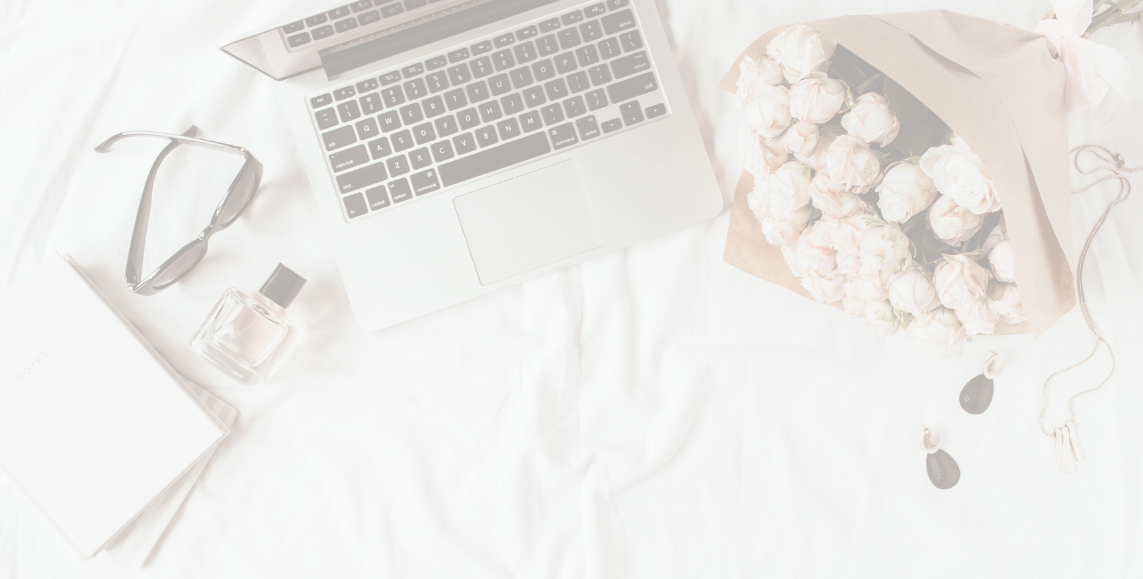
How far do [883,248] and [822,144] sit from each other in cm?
9

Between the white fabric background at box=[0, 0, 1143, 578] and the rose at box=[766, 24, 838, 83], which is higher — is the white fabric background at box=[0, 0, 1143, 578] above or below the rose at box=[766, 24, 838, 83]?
below

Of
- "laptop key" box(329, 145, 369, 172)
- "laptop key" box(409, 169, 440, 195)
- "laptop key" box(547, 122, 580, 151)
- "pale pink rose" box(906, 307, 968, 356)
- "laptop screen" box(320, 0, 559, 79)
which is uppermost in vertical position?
"laptop screen" box(320, 0, 559, 79)

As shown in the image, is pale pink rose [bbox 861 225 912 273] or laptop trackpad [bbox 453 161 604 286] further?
laptop trackpad [bbox 453 161 604 286]

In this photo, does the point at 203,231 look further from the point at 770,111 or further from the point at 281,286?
the point at 770,111

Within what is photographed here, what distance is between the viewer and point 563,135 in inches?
25.0

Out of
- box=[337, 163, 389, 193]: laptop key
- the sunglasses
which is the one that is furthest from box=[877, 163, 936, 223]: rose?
the sunglasses

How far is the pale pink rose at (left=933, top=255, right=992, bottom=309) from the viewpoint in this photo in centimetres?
41

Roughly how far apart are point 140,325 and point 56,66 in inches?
12.6

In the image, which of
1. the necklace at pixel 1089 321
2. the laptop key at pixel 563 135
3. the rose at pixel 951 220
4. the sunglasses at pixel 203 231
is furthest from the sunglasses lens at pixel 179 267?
the necklace at pixel 1089 321

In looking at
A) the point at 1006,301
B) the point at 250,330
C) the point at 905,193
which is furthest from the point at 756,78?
the point at 250,330

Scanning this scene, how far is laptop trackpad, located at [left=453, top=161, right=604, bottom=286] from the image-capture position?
0.64m

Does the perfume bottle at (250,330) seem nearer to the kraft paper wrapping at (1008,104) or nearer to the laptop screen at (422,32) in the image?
the laptop screen at (422,32)

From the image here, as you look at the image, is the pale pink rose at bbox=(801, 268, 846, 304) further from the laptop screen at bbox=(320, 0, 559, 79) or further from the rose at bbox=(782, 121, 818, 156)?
the laptop screen at bbox=(320, 0, 559, 79)

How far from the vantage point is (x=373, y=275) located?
64 cm
